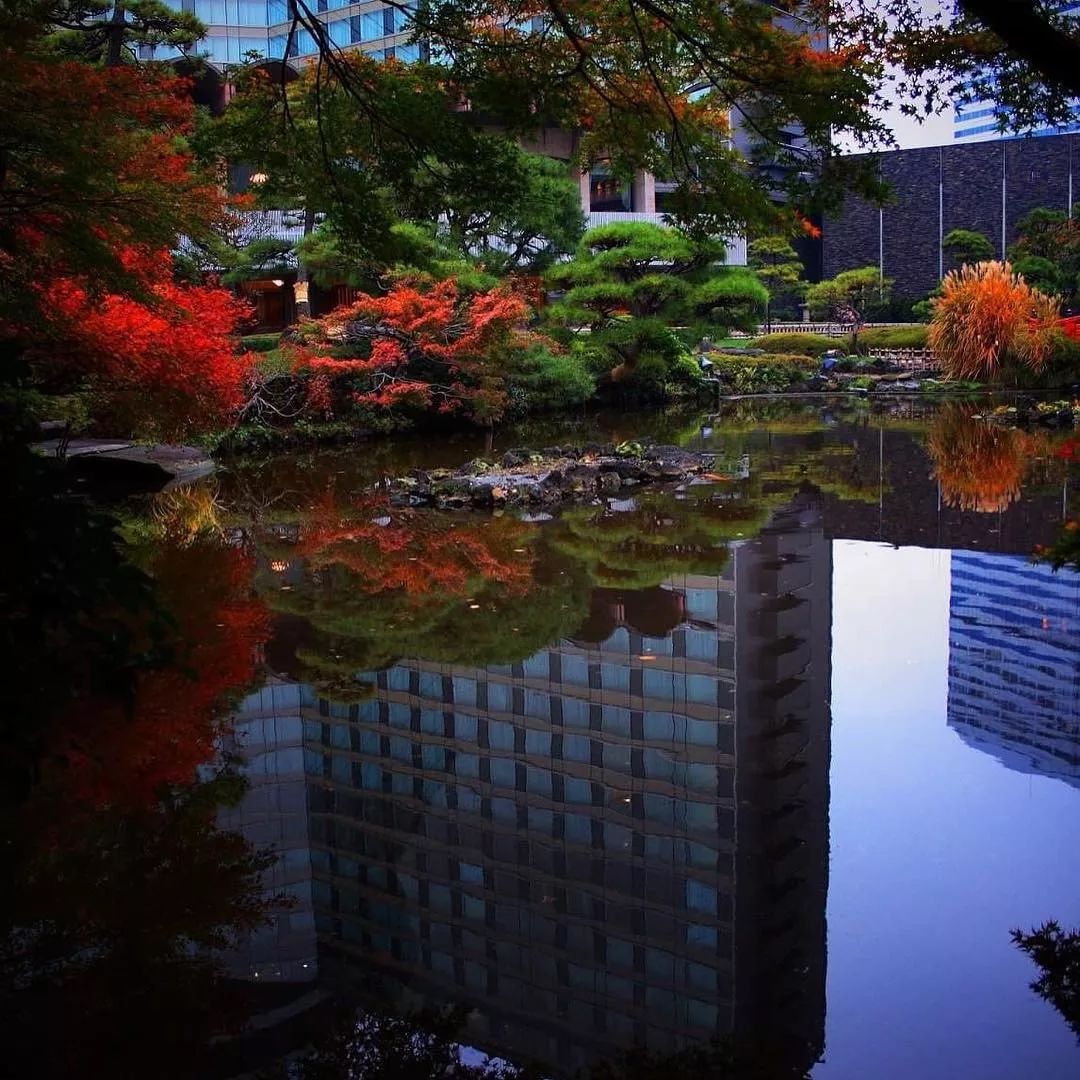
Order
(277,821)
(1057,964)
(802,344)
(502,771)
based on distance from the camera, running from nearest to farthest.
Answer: (1057,964), (277,821), (502,771), (802,344)

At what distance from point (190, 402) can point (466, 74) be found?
7.61m

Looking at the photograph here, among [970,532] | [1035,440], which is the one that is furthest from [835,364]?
[970,532]

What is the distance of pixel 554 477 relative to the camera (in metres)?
15.5

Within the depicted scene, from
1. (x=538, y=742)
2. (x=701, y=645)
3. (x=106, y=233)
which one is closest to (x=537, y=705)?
(x=538, y=742)

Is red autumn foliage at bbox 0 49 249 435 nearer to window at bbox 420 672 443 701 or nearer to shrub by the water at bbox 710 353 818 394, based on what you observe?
window at bbox 420 672 443 701

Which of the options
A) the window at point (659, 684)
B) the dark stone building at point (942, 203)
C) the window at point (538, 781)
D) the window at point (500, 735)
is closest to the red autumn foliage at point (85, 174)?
the window at point (500, 735)

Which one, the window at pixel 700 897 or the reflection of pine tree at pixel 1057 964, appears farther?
the window at pixel 700 897

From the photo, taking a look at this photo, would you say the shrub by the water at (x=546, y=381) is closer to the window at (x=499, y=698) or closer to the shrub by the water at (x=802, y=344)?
the shrub by the water at (x=802, y=344)

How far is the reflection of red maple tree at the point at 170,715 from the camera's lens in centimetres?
595

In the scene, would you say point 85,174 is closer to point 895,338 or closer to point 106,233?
point 106,233

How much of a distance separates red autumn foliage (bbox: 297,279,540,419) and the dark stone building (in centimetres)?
2688

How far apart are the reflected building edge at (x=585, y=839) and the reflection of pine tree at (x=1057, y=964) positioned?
0.72 metres

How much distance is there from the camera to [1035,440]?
1980 cm

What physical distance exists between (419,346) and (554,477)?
315 inches
